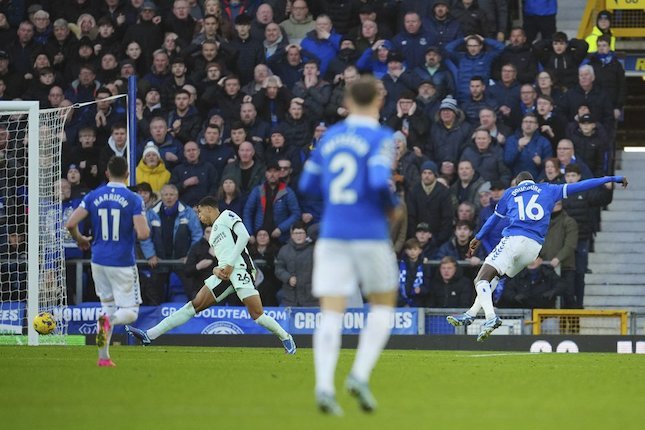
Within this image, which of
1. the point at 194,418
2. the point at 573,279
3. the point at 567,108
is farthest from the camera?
the point at 567,108

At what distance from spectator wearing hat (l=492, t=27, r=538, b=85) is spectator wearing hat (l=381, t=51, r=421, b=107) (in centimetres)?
151

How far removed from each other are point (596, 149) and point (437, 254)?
10.9ft

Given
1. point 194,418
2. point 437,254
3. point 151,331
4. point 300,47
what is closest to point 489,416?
point 194,418

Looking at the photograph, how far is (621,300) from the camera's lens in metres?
23.7

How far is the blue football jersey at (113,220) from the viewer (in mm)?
14367

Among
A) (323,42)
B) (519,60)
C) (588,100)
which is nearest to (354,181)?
(588,100)

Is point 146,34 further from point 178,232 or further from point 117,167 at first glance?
point 117,167

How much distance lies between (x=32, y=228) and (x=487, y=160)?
24.6 ft

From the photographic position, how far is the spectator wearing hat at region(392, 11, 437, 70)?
24.1 meters

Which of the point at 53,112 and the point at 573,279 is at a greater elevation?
the point at 53,112

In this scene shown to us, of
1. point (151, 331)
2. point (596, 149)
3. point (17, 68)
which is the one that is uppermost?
point (17, 68)

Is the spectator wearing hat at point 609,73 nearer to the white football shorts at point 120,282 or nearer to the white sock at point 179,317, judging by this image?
the white sock at point 179,317

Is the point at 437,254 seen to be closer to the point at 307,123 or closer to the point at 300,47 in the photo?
the point at 307,123

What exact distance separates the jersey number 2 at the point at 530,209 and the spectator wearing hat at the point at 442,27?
6364 millimetres
